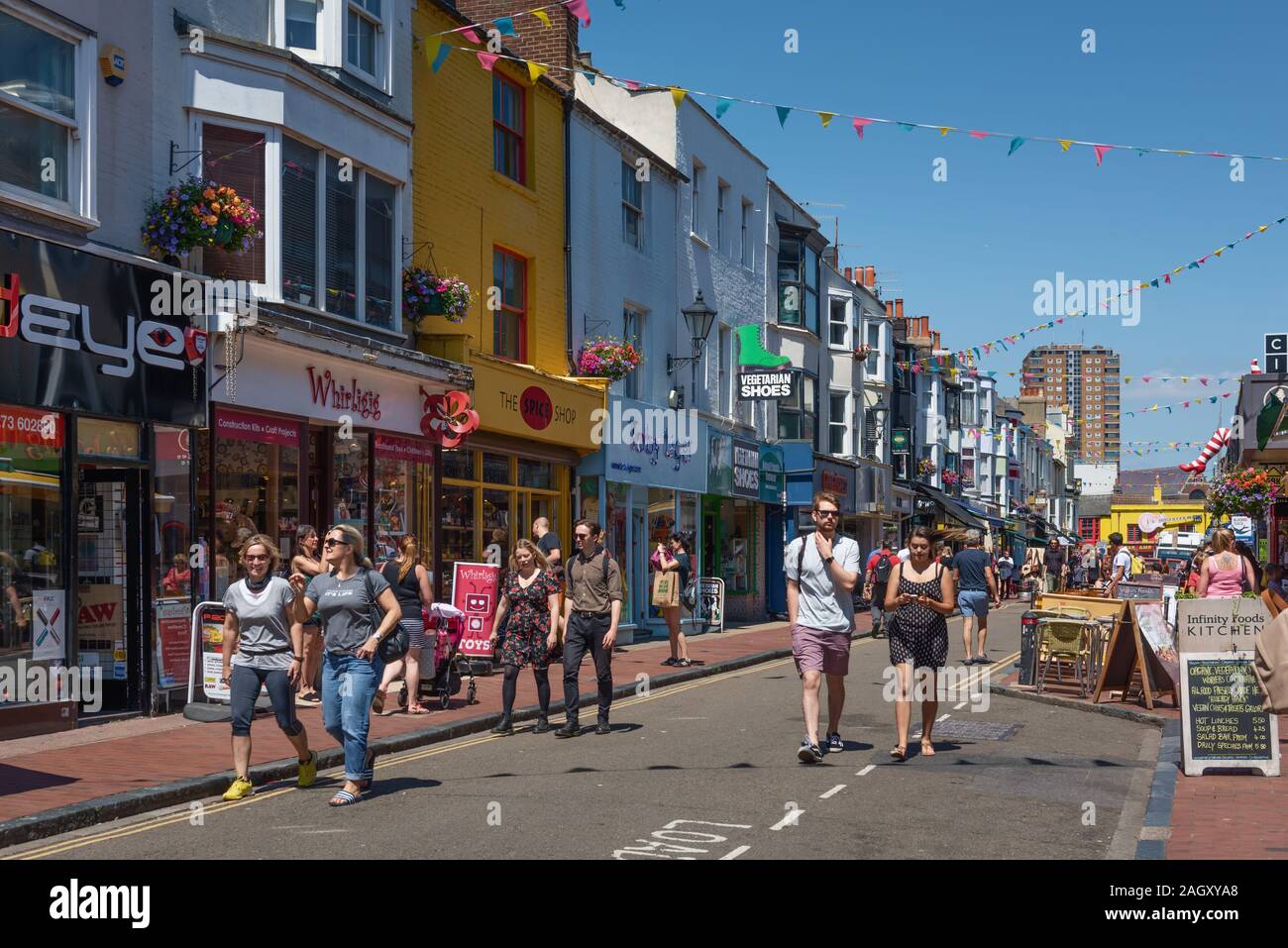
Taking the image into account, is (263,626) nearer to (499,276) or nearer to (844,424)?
(499,276)

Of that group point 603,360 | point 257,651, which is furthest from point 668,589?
point 257,651

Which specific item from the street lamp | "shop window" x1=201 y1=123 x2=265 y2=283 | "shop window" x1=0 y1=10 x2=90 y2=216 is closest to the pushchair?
"shop window" x1=201 y1=123 x2=265 y2=283

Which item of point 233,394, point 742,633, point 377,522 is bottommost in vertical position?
point 742,633

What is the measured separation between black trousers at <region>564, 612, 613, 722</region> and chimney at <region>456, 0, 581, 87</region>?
1425 centimetres

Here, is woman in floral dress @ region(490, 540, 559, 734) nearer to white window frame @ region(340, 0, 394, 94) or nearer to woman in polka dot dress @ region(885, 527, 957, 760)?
woman in polka dot dress @ region(885, 527, 957, 760)

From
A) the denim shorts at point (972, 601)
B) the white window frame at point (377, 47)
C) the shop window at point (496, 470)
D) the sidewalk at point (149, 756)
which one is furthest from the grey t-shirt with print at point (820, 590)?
the shop window at point (496, 470)

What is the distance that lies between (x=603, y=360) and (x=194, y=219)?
1095cm

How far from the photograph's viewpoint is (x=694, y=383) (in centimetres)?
2975

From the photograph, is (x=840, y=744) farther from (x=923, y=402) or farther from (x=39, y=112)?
(x=923, y=402)

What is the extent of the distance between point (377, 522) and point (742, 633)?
39.6 feet

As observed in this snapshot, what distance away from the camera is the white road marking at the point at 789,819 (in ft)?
27.0

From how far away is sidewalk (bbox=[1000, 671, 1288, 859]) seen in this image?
7.46 m

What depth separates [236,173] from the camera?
49.0 ft
